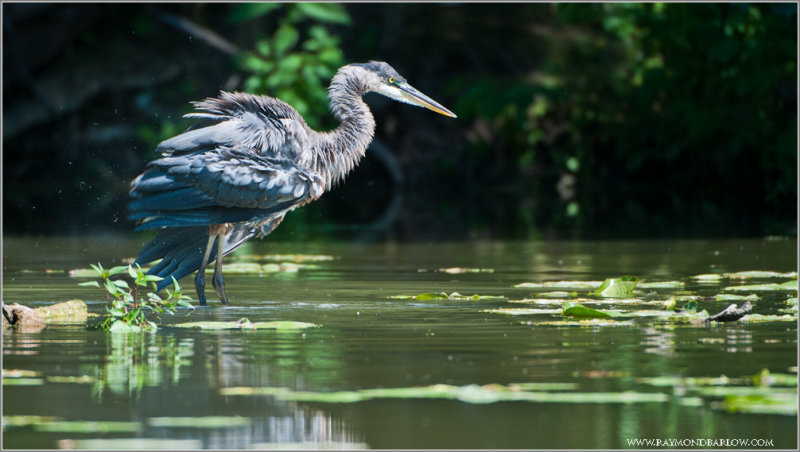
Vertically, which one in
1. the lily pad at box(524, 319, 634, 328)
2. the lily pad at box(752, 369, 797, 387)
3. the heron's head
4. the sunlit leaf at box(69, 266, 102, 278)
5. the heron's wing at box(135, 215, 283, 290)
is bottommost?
the lily pad at box(752, 369, 797, 387)

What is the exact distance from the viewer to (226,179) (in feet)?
27.1

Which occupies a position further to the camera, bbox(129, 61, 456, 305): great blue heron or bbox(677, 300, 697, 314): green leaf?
bbox(129, 61, 456, 305): great blue heron

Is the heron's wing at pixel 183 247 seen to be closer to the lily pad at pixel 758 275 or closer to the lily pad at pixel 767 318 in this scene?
the lily pad at pixel 767 318

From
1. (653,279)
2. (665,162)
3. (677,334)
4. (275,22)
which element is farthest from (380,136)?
(677,334)

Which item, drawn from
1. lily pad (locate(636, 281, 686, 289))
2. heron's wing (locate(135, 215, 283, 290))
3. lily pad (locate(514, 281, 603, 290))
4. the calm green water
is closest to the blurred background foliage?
lily pad (locate(514, 281, 603, 290))

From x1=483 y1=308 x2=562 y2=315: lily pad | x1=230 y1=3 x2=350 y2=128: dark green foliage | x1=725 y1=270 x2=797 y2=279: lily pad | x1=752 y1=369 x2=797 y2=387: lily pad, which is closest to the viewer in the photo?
x1=752 y1=369 x2=797 y2=387: lily pad

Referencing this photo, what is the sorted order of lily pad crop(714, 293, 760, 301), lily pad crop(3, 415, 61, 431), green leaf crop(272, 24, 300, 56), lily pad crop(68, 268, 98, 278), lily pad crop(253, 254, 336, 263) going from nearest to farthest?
lily pad crop(3, 415, 61, 431) → lily pad crop(714, 293, 760, 301) → lily pad crop(68, 268, 98, 278) → lily pad crop(253, 254, 336, 263) → green leaf crop(272, 24, 300, 56)

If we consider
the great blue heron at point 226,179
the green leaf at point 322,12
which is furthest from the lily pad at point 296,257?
the green leaf at point 322,12

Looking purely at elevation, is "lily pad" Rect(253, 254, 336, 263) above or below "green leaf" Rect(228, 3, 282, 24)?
below

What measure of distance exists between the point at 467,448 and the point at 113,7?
23571mm

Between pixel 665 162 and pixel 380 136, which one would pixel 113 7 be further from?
pixel 665 162

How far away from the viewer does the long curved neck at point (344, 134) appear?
373 inches

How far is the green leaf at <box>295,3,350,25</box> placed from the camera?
25516 millimetres

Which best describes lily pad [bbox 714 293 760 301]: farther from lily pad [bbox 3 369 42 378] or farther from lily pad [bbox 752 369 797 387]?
lily pad [bbox 3 369 42 378]
